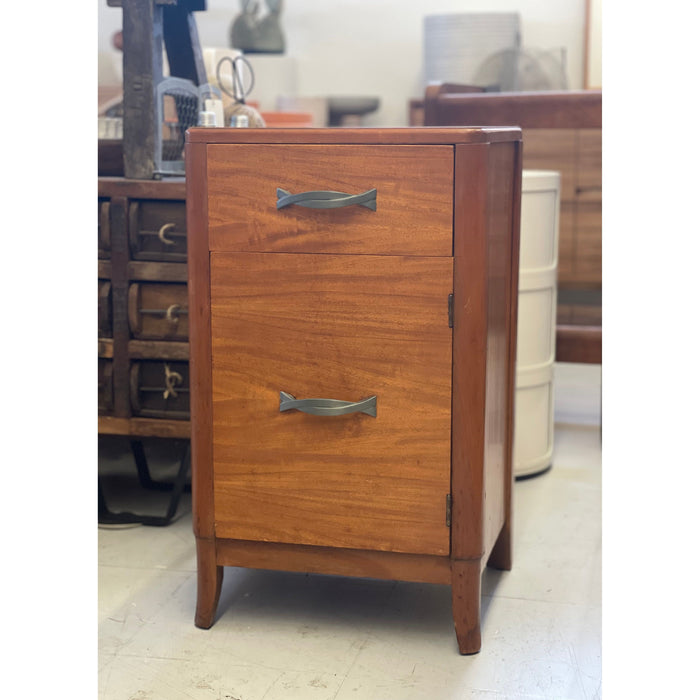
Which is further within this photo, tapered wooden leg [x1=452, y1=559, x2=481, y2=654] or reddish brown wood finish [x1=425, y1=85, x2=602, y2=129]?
reddish brown wood finish [x1=425, y1=85, x2=602, y2=129]

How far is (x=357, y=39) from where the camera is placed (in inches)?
206

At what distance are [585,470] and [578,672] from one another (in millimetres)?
1078

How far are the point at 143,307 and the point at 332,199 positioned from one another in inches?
27.2

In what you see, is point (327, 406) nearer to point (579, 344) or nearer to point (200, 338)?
point (200, 338)

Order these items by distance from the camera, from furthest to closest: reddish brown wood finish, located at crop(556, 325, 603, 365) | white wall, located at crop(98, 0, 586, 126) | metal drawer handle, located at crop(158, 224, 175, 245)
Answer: white wall, located at crop(98, 0, 586, 126)
reddish brown wood finish, located at crop(556, 325, 603, 365)
metal drawer handle, located at crop(158, 224, 175, 245)

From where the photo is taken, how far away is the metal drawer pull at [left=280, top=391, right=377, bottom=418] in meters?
1.40

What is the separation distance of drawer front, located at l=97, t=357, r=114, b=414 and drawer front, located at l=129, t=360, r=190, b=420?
0.05 metres

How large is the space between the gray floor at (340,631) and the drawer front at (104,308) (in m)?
0.40

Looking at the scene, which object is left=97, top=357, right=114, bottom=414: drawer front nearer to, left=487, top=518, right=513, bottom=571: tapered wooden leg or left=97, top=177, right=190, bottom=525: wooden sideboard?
left=97, top=177, right=190, bottom=525: wooden sideboard

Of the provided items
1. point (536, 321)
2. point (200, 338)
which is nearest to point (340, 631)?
point (200, 338)

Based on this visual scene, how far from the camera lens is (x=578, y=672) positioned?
1.38 m

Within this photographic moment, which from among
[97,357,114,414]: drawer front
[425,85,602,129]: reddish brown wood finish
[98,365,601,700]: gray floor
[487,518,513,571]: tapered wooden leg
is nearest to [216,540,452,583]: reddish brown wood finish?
[98,365,601,700]: gray floor

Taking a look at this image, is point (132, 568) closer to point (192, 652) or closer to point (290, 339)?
point (192, 652)
